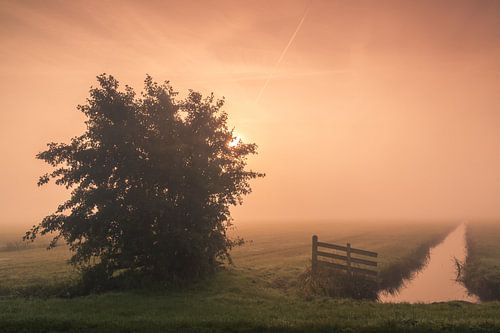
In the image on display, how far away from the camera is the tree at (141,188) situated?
22641mm

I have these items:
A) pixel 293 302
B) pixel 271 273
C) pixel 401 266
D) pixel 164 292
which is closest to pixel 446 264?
pixel 401 266

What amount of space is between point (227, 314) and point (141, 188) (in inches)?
432

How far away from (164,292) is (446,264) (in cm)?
3725

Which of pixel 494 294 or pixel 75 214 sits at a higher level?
pixel 75 214

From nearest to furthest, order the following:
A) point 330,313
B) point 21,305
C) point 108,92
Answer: point 330,313 → point 21,305 → point 108,92

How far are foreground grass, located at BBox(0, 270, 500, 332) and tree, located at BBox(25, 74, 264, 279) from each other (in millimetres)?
3078

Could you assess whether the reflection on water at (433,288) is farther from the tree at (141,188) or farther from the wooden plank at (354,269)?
the tree at (141,188)

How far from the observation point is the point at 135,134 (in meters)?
23.7

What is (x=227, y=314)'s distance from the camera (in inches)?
637

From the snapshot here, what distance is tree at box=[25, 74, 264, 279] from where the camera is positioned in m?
22.6

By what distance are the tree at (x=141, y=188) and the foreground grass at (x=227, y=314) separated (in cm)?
308

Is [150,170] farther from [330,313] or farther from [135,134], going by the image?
[330,313]

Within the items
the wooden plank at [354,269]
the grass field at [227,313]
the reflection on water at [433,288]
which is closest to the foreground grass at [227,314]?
the grass field at [227,313]

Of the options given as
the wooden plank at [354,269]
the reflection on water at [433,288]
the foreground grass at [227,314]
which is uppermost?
the wooden plank at [354,269]
